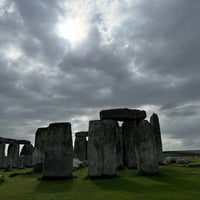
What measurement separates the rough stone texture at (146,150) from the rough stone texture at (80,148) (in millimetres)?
16678

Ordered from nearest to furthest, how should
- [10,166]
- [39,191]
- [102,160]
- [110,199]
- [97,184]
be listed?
[110,199], [39,191], [97,184], [102,160], [10,166]

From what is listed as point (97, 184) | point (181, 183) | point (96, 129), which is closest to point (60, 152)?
point (96, 129)

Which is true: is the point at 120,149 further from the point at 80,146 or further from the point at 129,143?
the point at 80,146

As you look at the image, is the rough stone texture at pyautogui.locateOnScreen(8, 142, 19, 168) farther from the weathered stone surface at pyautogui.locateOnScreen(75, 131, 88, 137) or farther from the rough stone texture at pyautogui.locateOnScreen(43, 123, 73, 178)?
the rough stone texture at pyautogui.locateOnScreen(43, 123, 73, 178)

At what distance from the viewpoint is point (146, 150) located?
16562 millimetres

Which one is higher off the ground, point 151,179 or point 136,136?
point 136,136

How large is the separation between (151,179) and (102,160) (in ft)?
8.47

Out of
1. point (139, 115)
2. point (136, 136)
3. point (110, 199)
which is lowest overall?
point (110, 199)

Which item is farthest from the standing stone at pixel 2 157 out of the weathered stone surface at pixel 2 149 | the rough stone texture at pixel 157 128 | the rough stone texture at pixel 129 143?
the rough stone texture at pixel 157 128

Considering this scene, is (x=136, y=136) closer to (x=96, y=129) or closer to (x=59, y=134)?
(x=96, y=129)

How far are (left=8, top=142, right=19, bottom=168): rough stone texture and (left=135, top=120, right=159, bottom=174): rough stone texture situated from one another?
2012cm

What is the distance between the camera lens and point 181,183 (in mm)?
13297

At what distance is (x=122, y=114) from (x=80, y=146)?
471 inches

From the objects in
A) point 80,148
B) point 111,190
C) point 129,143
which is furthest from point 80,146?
point 111,190
